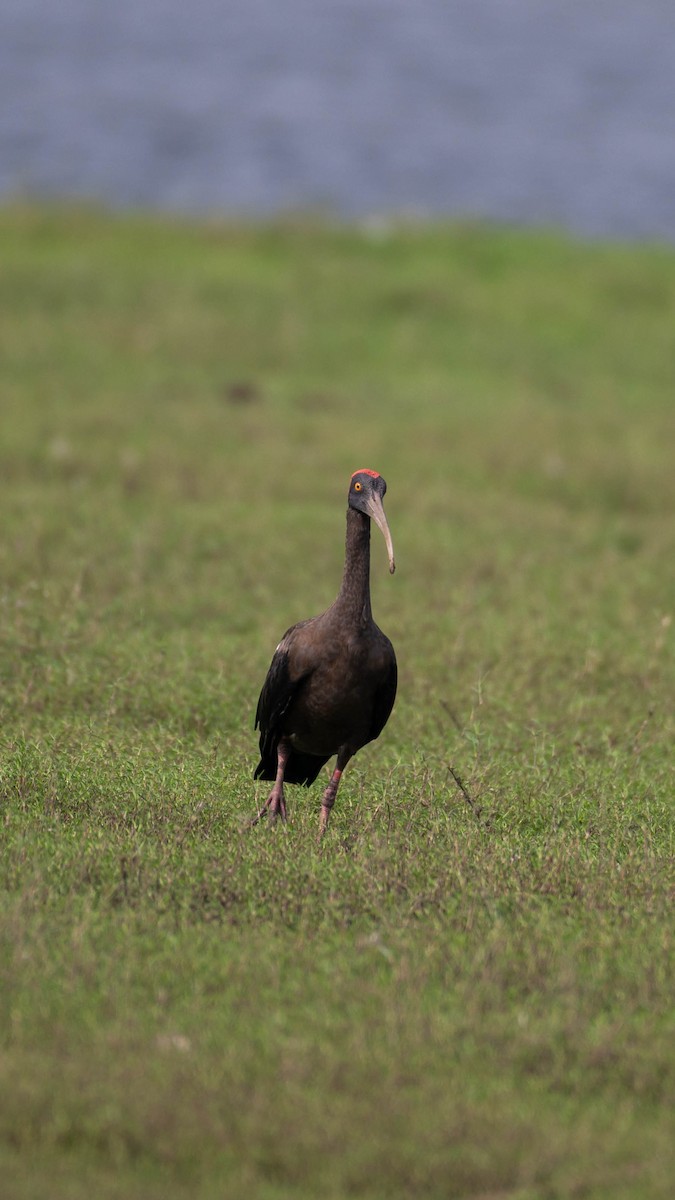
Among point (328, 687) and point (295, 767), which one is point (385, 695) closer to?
point (328, 687)

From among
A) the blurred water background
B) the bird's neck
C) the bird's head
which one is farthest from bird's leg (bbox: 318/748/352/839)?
the blurred water background

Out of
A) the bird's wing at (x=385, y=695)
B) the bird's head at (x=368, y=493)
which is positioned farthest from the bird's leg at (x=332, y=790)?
the bird's head at (x=368, y=493)

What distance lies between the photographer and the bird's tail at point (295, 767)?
6664 millimetres

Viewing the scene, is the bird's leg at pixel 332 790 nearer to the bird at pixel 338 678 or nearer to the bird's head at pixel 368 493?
the bird at pixel 338 678

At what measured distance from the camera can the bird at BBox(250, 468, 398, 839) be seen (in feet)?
20.5

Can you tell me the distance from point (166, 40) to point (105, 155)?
27.1 feet

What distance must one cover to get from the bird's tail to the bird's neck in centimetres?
70

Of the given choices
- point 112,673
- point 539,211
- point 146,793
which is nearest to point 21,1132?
point 146,793

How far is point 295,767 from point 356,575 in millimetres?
893

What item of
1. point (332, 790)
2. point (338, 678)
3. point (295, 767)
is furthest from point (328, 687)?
point (295, 767)

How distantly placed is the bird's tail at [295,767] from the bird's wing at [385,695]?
0.37m

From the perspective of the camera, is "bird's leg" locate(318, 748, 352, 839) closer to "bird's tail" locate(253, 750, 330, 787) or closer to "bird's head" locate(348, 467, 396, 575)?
"bird's tail" locate(253, 750, 330, 787)

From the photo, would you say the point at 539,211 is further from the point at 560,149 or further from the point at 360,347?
the point at 360,347

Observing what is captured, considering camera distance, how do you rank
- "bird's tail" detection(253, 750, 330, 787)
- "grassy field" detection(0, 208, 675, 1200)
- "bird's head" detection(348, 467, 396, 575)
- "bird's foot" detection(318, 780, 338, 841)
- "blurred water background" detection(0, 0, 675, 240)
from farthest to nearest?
1. "blurred water background" detection(0, 0, 675, 240)
2. "bird's tail" detection(253, 750, 330, 787)
3. "bird's head" detection(348, 467, 396, 575)
4. "bird's foot" detection(318, 780, 338, 841)
5. "grassy field" detection(0, 208, 675, 1200)
